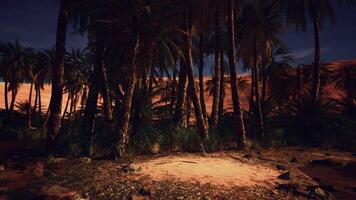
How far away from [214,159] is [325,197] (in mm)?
4571

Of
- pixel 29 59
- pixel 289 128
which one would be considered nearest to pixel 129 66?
pixel 289 128

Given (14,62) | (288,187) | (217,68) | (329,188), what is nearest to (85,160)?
(288,187)

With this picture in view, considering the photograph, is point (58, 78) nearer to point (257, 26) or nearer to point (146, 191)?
point (146, 191)

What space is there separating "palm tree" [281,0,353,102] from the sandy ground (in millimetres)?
10391

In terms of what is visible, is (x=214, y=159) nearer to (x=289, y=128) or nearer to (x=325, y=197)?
(x=325, y=197)

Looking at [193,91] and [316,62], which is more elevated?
[316,62]

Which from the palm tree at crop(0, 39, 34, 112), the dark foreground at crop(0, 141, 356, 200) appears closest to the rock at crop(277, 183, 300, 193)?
the dark foreground at crop(0, 141, 356, 200)

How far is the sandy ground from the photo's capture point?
920cm

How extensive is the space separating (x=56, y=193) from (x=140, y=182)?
230 cm

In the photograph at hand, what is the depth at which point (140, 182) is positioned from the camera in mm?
9016

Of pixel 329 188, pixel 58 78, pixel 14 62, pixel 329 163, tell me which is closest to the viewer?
pixel 329 188

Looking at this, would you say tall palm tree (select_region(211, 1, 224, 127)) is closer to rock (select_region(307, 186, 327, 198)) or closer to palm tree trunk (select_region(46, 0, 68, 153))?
palm tree trunk (select_region(46, 0, 68, 153))

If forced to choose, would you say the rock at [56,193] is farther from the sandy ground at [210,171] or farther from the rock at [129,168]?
the sandy ground at [210,171]

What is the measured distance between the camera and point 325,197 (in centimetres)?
814
